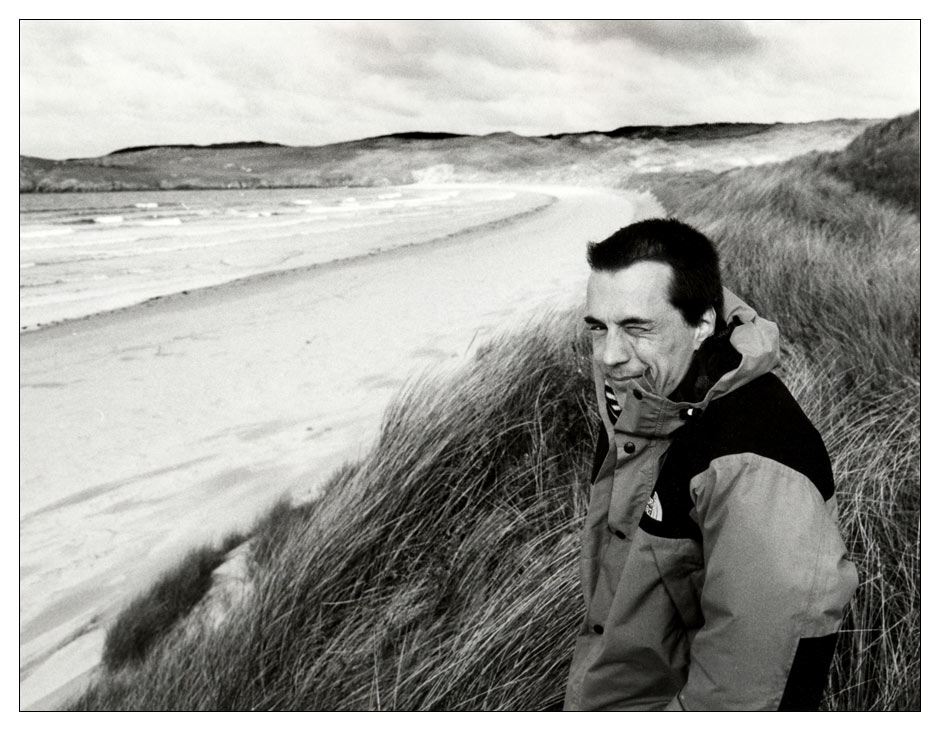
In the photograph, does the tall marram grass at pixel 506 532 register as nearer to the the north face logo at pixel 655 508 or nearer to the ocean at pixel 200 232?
the ocean at pixel 200 232

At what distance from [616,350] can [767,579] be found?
46 cm

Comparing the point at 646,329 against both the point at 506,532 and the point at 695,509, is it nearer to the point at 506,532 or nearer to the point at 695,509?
the point at 695,509

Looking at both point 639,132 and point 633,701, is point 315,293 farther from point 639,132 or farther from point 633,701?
point 633,701

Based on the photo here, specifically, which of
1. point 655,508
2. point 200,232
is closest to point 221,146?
point 200,232

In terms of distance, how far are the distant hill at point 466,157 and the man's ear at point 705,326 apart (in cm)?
105

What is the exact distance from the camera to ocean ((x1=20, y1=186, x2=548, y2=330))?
197 cm

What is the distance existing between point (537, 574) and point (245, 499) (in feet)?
2.58

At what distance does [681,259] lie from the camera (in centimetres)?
128

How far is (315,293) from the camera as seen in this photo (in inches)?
86.8

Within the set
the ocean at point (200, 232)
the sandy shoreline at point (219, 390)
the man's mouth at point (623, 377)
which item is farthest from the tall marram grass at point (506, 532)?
the man's mouth at point (623, 377)

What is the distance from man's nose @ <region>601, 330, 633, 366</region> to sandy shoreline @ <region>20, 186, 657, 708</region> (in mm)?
904

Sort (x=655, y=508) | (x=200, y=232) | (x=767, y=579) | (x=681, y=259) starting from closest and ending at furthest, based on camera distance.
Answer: (x=767, y=579), (x=655, y=508), (x=681, y=259), (x=200, y=232)

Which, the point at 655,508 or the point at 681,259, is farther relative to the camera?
the point at 681,259
